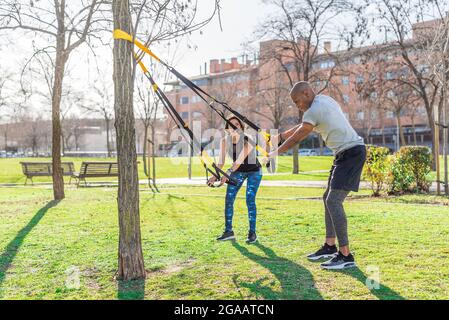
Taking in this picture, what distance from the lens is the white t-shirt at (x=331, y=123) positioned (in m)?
5.01

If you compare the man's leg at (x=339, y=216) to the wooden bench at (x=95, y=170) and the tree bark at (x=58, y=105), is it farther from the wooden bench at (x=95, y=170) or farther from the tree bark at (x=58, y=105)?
the wooden bench at (x=95, y=170)

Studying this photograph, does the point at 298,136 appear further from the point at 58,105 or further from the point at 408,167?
the point at 58,105

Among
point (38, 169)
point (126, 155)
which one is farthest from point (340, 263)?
point (38, 169)

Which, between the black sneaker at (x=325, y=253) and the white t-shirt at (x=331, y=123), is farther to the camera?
the black sneaker at (x=325, y=253)

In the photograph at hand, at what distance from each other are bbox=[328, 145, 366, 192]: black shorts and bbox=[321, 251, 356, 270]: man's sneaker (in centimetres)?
74

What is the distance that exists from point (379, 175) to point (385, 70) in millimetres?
17219

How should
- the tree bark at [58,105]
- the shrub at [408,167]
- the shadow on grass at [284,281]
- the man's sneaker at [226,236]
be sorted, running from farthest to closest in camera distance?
the shrub at [408,167], the tree bark at [58,105], the man's sneaker at [226,236], the shadow on grass at [284,281]

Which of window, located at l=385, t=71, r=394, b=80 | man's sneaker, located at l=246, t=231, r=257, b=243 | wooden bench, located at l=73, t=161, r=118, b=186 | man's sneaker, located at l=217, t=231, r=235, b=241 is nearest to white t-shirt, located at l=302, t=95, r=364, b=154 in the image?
man's sneaker, located at l=246, t=231, r=257, b=243

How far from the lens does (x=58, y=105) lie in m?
12.9

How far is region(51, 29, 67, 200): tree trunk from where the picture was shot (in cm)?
1241

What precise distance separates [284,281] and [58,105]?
33.2ft

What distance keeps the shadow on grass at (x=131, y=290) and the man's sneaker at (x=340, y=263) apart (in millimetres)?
1928

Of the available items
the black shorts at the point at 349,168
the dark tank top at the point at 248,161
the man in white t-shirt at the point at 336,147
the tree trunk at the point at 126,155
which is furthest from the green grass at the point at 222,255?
the dark tank top at the point at 248,161
